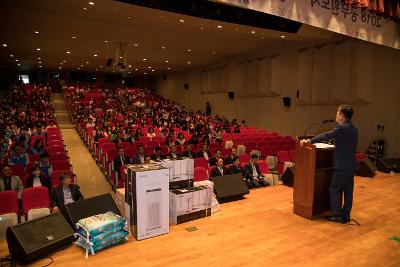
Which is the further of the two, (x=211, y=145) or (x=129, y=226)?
(x=211, y=145)

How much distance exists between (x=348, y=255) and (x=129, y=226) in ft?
8.23

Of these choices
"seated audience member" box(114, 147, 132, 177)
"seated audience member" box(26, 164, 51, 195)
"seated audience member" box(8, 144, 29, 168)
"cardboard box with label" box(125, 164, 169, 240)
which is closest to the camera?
"cardboard box with label" box(125, 164, 169, 240)

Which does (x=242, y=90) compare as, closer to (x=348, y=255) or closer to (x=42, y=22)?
(x=42, y=22)

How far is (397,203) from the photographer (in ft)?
16.2

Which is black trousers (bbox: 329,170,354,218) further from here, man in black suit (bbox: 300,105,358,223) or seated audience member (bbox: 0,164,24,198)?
seated audience member (bbox: 0,164,24,198)

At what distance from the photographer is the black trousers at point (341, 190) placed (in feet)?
12.4

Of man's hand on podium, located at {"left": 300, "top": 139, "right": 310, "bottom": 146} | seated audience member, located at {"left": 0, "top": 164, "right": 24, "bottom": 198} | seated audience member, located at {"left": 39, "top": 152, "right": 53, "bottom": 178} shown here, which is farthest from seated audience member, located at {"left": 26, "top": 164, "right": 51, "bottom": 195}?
man's hand on podium, located at {"left": 300, "top": 139, "right": 310, "bottom": 146}

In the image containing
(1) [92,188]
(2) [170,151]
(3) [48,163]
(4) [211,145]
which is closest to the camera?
(3) [48,163]

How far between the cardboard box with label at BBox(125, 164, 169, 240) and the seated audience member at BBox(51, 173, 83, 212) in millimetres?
1211

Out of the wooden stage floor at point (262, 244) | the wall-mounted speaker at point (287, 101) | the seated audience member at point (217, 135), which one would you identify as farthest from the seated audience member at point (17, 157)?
the wall-mounted speaker at point (287, 101)

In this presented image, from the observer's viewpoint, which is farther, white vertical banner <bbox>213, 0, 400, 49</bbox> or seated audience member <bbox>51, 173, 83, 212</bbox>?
seated audience member <bbox>51, 173, 83, 212</bbox>

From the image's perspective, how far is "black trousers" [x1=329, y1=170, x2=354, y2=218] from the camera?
3785 mm

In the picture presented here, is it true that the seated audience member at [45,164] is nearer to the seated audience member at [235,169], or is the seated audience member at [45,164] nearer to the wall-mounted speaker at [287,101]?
the seated audience member at [235,169]

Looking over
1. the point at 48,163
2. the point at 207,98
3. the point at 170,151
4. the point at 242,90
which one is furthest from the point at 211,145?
the point at 207,98
